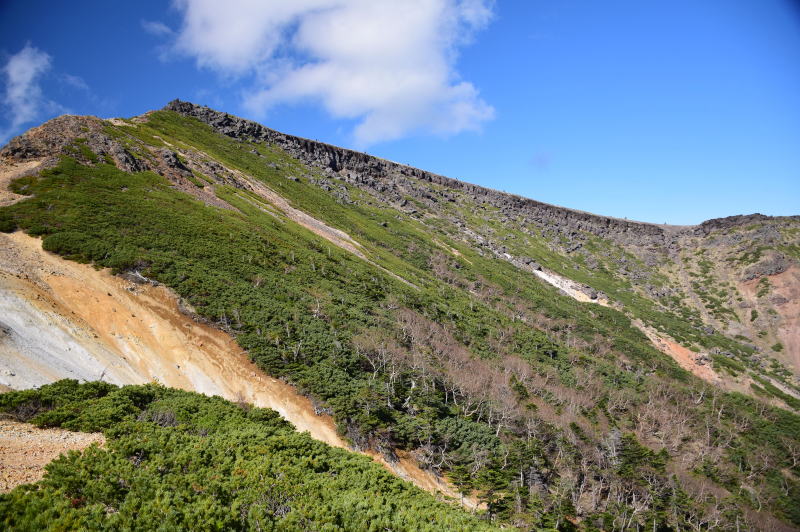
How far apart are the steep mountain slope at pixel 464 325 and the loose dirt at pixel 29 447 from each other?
16968mm

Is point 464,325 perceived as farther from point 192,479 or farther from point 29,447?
point 29,447

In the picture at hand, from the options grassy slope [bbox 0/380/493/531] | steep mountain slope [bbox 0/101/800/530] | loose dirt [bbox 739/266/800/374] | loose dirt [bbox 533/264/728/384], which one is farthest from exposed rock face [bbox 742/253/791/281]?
grassy slope [bbox 0/380/493/531]

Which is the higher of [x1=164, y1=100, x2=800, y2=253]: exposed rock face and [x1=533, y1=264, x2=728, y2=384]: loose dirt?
[x1=164, y1=100, x2=800, y2=253]: exposed rock face

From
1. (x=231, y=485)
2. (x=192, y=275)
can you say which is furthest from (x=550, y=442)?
(x=192, y=275)

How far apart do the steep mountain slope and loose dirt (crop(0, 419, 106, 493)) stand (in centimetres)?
1697

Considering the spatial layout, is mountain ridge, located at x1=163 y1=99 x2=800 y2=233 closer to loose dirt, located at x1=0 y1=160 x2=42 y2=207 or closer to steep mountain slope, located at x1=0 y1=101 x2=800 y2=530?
steep mountain slope, located at x1=0 y1=101 x2=800 y2=530

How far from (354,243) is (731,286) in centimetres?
11285

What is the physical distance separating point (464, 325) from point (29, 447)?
182 feet

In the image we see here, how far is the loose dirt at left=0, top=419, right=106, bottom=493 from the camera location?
1223 centimetres

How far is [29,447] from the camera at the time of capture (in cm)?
1416

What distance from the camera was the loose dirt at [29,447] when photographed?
482 inches

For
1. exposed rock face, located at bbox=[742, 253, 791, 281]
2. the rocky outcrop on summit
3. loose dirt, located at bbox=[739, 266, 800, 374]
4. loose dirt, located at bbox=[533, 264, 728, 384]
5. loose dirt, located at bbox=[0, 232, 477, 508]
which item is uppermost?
the rocky outcrop on summit

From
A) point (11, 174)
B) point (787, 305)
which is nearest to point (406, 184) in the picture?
point (11, 174)

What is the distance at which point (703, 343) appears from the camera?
9106 centimetres
